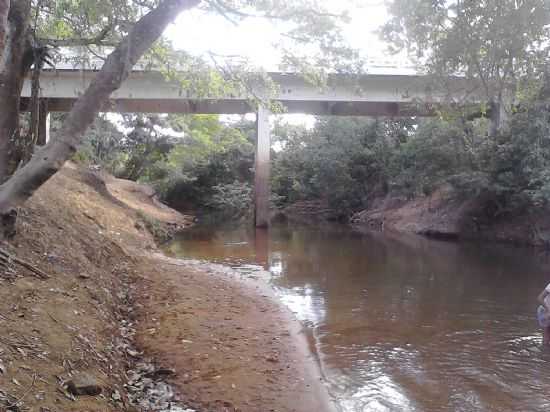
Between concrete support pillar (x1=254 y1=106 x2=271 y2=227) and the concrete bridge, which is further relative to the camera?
concrete support pillar (x1=254 y1=106 x2=271 y2=227)

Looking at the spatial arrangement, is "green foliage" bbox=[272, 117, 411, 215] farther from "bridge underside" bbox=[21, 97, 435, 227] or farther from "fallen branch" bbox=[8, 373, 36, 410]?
"fallen branch" bbox=[8, 373, 36, 410]

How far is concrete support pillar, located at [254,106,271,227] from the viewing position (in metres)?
25.4

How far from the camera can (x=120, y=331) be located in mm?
6289

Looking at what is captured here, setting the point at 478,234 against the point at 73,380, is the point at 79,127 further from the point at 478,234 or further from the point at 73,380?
the point at 478,234

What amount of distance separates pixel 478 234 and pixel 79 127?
20511mm

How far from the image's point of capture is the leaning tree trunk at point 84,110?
16.5 ft

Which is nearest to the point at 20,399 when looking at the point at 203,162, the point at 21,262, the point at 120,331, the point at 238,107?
the point at 21,262

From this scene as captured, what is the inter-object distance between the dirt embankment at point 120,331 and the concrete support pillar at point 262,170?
50.4 ft

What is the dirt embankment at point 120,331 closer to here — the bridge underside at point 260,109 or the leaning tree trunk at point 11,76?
the leaning tree trunk at point 11,76

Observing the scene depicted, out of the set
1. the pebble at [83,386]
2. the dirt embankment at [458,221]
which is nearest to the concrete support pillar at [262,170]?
the dirt embankment at [458,221]

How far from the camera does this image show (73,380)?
401cm

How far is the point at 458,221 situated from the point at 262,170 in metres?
9.55

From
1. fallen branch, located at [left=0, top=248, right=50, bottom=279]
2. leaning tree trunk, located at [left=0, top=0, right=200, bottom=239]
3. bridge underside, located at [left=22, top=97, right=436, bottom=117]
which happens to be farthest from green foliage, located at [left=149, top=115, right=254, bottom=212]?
leaning tree trunk, located at [left=0, top=0, right=200, bottom=239]

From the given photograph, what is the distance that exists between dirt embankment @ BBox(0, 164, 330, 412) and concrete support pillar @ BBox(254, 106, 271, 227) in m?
15.4
